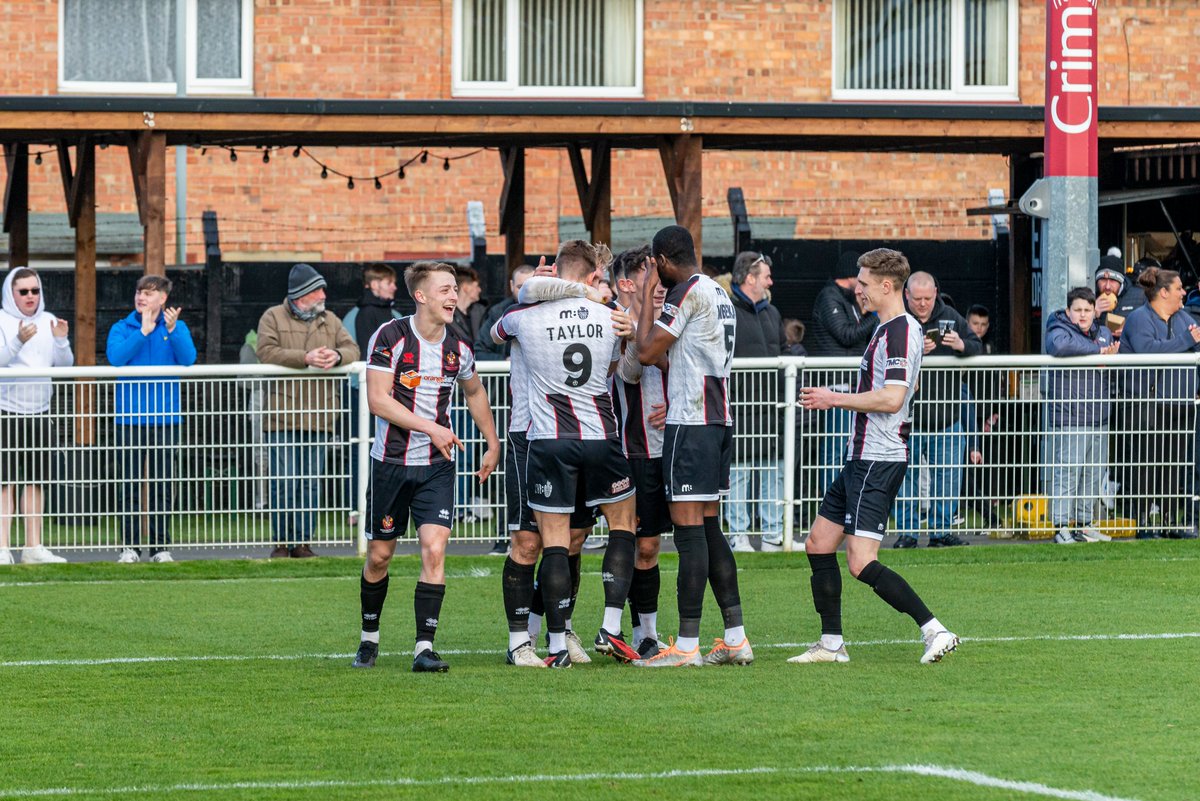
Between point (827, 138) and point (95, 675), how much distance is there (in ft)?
33.4

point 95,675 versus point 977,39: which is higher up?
point 977,39

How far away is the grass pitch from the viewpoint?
621 cm

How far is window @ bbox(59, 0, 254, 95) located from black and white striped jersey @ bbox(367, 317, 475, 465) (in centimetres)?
1673

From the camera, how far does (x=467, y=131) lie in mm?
16172

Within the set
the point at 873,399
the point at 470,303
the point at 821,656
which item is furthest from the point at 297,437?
the point at 873,399

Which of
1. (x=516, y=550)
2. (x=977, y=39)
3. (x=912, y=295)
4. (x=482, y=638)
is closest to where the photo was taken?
(x=516, y=550)

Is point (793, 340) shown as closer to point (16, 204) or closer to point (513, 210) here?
point (513, 210)

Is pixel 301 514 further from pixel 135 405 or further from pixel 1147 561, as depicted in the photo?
pixel 1147 561

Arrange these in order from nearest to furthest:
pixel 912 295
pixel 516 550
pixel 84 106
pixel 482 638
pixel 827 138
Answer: pixel 516 550 < pixel 482 638 < pixel 912 295 < pixel 84 106 < pixel 827 138

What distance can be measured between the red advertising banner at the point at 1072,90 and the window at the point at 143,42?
A: 1352cm

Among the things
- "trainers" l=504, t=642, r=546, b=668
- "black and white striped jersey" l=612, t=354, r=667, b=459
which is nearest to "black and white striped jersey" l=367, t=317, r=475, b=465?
"black and white striped jersey" l=612, t=354, r=667, b=459

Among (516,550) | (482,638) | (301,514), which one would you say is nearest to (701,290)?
(516,550)

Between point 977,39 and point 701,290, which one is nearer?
point 701,290

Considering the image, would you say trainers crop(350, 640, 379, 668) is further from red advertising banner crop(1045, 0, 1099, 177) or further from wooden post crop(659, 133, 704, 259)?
wooden post crop(659, 133, 704, 259)
